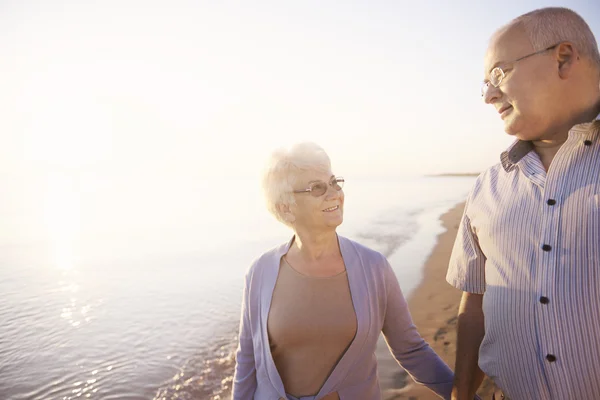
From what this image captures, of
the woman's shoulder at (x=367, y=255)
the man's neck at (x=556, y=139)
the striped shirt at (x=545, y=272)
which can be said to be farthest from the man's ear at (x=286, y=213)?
the man's neck at (x=556, y=139)

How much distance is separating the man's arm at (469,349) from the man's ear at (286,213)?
1.28 meters

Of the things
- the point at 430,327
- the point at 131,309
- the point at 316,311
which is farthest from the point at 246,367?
the point at 131,309

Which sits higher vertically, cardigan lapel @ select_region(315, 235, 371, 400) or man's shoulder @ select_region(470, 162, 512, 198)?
man's shoulder @ select_region(470, 162, 512, 198)

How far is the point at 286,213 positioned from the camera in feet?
8.46

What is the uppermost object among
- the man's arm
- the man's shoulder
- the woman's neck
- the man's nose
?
the man's nose

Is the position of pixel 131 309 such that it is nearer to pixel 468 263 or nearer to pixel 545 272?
pixel 468 263

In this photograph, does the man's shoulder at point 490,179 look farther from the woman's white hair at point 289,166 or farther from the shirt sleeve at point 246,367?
the shirt sleeve at point 246,367

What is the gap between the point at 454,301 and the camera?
721 cm

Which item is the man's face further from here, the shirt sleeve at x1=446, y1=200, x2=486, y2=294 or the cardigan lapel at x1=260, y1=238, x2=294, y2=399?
the cardigan lapel at x1=260, y1=238, x2=294, y2=399

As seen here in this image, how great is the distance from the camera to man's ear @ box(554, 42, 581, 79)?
1600mm

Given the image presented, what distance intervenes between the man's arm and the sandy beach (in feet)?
8.62

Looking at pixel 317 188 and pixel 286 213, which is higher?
pixel 317 188

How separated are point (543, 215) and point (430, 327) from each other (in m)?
5.23

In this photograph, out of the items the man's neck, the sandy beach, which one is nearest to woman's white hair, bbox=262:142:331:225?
the man's neck
